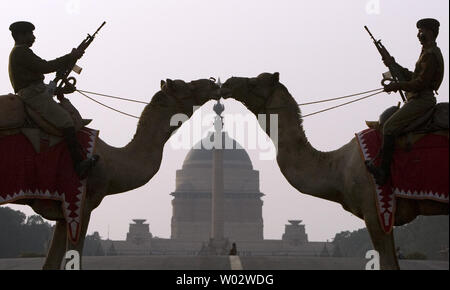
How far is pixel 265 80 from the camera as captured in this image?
16.3m

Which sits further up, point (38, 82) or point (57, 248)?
point (38, 82)

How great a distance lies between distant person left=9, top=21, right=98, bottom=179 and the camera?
601 inches

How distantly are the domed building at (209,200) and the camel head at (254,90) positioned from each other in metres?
131

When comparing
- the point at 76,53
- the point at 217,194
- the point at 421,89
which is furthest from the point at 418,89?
the point at 217,194

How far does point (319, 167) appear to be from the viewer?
15.7m

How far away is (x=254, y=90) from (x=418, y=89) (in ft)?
10.5

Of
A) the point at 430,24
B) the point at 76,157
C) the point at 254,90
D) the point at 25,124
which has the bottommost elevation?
the point at 76,157

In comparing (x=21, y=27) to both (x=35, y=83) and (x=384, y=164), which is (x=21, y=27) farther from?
(x=384, y=164)

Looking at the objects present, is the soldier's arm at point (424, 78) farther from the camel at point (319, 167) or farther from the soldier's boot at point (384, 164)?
the camel at point (319, 167)

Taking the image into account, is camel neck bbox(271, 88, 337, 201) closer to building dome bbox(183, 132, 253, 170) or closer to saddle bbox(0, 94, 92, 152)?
saddle bbox(0, 94, 92, 152)

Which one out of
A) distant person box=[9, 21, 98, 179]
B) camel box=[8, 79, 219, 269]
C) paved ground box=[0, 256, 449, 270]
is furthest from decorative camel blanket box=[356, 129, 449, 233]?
paved ground box=[0, 256, 449, 270]

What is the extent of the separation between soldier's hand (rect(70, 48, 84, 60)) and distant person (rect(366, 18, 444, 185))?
585 centimetres

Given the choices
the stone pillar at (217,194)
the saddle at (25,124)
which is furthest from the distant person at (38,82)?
the stone pillar at (217,194)
